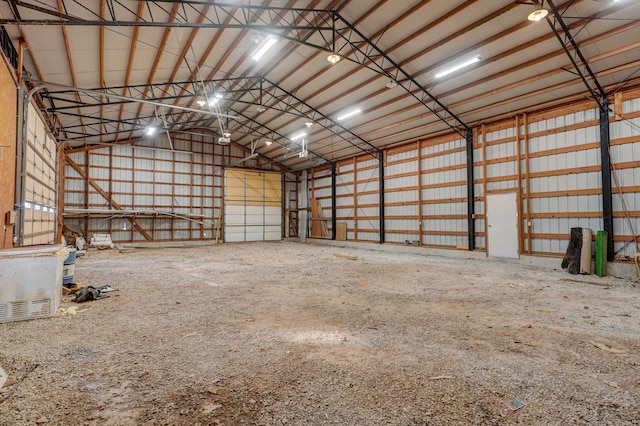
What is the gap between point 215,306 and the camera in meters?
5.09

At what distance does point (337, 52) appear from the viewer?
9547mm

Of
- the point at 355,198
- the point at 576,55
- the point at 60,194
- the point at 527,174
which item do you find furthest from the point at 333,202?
the point at 60,194

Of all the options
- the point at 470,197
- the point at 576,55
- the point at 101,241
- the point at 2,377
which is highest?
the point at 576,55

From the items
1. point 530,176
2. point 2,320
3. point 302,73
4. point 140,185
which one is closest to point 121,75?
point 302,73

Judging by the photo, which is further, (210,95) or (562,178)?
(210,95)

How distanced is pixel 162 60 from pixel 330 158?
11224 mm

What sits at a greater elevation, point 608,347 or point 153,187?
point 153,187

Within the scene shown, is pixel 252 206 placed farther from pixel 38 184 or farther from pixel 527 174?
pixel 527 174

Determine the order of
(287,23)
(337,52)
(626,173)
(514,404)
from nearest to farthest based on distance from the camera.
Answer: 1. (514,404)
2. (626,173)
3. (287,23)
4. (337,52)

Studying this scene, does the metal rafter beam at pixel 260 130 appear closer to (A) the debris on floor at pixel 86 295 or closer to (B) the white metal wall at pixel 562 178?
(B) the white metal wall at pixel 562 178

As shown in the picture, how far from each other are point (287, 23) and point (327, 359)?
360 inches

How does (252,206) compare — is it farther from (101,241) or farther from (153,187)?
(101,241)

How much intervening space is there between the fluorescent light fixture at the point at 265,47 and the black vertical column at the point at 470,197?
26.9 feet

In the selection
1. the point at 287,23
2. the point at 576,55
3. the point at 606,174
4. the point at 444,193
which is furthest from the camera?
the point at 444,193
